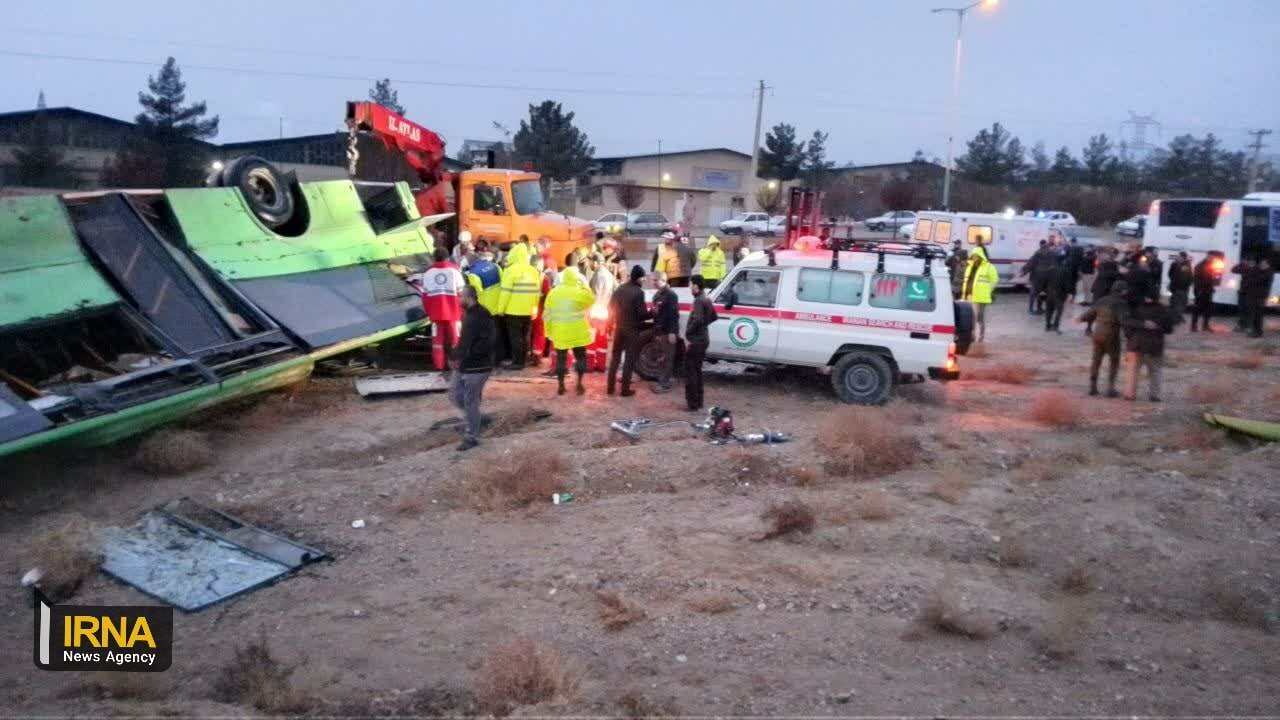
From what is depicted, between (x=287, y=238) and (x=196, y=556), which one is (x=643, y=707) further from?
(x=287, y=238)

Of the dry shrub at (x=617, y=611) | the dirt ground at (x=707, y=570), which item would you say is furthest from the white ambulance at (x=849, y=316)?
the dry shrub at (x=617, y=611)

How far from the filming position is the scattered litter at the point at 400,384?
1154cm

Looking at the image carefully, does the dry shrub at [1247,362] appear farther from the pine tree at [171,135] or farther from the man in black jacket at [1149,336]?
the pine tree at [171,135]

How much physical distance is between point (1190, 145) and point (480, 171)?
6252cm

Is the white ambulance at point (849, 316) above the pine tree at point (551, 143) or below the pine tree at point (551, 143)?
below

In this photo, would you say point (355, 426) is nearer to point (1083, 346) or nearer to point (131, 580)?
point (131, 580)

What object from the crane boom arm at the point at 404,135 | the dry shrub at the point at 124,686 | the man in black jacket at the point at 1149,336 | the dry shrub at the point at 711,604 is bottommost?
the dry shrub at the point at 124,686

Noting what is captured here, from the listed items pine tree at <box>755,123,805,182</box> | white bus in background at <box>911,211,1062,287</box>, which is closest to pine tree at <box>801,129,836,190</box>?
pine tree at <box>755,123,805,182</box>

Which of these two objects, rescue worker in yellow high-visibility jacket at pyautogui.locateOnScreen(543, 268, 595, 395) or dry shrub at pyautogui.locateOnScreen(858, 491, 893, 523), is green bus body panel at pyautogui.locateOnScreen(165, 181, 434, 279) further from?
dry shrub at pyautogui.locateOnScreen(858, 491, 893, 523)

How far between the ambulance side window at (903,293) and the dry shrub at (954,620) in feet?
19.3

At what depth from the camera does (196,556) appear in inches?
283

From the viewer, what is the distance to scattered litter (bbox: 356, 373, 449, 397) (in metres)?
11.5

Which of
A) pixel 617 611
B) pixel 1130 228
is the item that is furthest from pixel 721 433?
pixel 1130 228

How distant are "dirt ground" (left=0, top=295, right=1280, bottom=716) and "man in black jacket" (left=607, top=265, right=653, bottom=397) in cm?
74
